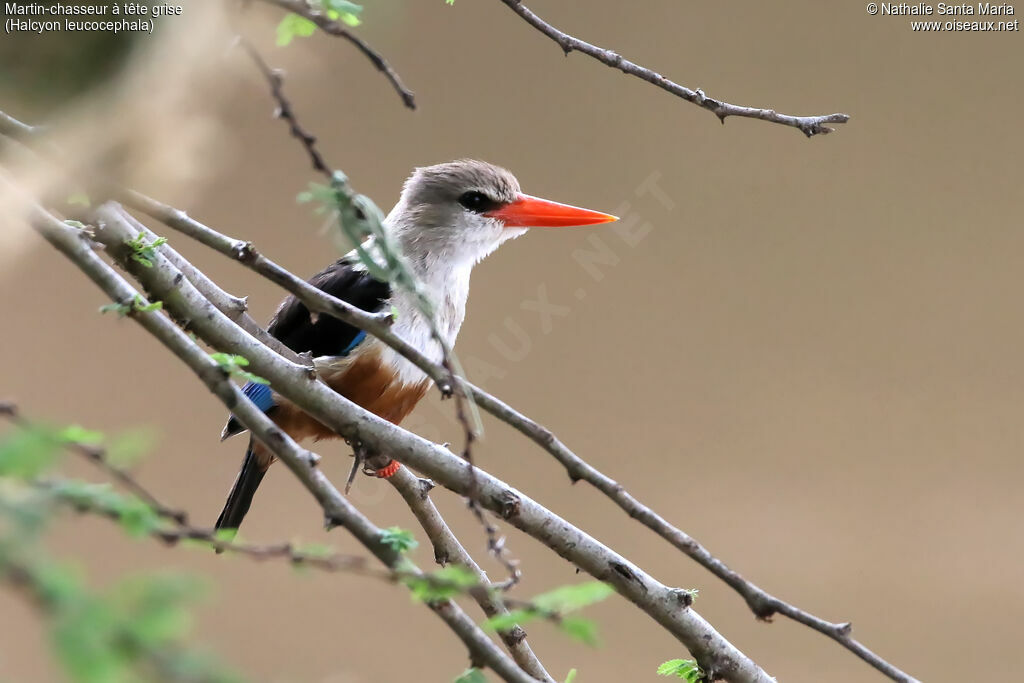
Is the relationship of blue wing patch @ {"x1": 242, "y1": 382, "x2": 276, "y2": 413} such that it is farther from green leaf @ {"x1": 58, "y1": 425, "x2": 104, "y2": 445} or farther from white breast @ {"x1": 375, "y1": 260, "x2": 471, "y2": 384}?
green leaf @ {"x1": 58, "y1": 425, "x2": 104, "y2": 445}

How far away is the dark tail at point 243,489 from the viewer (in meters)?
1.25

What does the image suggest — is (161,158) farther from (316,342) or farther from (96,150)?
(316,342)

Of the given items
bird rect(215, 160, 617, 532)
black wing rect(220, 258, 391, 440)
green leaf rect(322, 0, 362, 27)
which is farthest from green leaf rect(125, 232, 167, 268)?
black wing rect(220, 258, 391, 440)

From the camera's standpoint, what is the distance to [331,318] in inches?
52.3

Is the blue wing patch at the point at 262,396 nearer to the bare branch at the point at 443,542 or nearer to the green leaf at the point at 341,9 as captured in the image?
the bare branch at the point at 443,542

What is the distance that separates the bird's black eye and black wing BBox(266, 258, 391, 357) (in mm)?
180

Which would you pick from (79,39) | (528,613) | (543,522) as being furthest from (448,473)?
(79,39)

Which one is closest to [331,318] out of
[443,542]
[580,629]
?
[443,542]

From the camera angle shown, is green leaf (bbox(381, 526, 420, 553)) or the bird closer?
green leaf (bbox(381, 526, 420, 553))

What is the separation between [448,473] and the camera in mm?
654

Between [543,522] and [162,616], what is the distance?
0.40 meters

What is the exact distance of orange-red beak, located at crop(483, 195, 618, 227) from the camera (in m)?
1.38

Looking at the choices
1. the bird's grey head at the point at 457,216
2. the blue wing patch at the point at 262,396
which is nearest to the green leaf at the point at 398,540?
the blue wing patch at the point at 262,396

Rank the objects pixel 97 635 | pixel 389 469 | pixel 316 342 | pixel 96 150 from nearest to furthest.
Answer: pixel 97 635 → pixel 96 150 → pixel 389 469 → pixel 316 342
